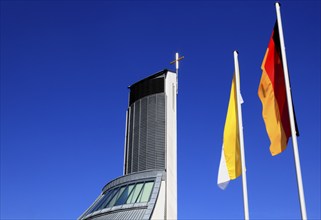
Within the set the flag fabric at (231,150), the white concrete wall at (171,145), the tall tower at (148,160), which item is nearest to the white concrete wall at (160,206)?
the tall tower at (148,160)

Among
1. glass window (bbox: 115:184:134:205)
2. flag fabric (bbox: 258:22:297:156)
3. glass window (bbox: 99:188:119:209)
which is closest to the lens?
flag fabric (bbox: 258:22:297:156)

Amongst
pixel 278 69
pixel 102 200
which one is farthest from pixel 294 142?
pixel 102 200

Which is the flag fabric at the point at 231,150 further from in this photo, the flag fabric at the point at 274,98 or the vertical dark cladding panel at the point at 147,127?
the vertical dark cladding panel at the point at 147,127

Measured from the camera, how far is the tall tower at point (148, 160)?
110 feet

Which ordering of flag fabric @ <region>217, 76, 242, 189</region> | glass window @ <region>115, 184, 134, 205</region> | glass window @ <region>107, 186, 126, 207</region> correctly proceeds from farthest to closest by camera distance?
1. glass window @ <region>107, 186, 126, 207</region>
2. glass window @ <region>115, 184, 134, 205</region>
3. flag fabric @ <region>217, 76, 242, 189</region>

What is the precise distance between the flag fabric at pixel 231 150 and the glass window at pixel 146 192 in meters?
15.2

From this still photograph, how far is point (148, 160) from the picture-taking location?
39.5 m

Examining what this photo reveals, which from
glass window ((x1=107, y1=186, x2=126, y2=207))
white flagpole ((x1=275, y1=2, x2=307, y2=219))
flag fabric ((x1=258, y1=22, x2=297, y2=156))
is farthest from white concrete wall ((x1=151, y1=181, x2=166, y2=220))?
white flagpole ((x1=275, y1=2, x2=307, y2=219))

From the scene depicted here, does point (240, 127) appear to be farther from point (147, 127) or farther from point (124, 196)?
point (147, 127)

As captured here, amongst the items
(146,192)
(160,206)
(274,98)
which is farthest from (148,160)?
(274,98)

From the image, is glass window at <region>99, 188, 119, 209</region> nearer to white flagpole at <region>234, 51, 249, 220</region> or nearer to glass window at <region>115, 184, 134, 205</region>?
glass window at <region>115, 184, 134, 205</region>

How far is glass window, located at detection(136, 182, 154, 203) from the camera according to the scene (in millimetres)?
33609

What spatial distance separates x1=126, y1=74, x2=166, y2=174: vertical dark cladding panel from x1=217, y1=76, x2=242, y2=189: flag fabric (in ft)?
61.2

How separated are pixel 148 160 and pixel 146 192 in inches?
210
